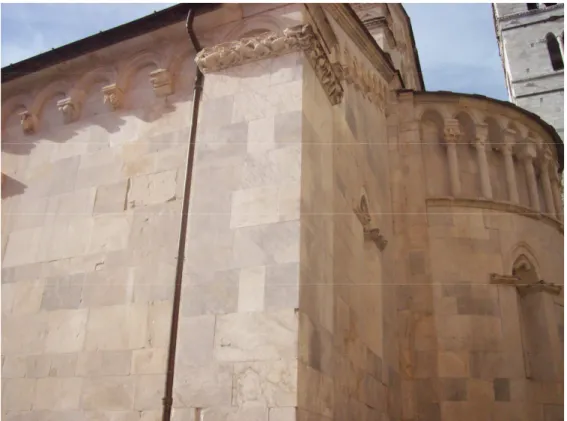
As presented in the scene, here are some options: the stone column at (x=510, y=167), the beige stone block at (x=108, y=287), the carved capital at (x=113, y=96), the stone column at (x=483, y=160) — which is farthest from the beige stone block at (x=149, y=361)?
the stone column at (x=510, y=167)

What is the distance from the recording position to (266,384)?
16.7 feet

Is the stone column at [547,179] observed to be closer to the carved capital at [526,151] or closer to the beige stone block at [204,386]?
the carved capital at [526,151]

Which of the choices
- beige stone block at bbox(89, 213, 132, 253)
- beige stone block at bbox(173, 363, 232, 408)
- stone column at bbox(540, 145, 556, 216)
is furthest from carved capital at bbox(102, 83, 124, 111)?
stone column at bbox(540, 145, 556, 216)

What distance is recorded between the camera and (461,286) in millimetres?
9836

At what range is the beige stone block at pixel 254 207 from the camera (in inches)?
232

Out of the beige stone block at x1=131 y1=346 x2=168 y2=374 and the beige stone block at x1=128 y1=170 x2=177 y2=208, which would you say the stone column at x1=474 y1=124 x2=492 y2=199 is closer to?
the beige stone block at x1=128 y1=170 x2=177 y2=208

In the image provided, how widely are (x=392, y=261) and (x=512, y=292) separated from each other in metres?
2.12

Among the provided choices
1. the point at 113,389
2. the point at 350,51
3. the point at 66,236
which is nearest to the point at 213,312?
the point at 113,389

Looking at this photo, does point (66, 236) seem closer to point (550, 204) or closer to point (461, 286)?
point (461, 286)

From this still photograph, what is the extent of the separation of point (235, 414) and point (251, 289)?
3.78 feet

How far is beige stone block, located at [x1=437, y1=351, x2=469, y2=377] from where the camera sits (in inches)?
361

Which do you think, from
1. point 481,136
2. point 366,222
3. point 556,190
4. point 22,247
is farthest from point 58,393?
point 556,190

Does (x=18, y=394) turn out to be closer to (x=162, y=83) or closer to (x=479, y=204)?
(x=162, y=83)

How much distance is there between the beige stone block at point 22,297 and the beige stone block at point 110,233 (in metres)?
0.87
